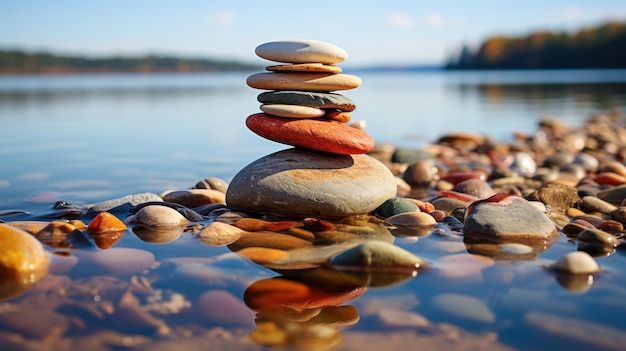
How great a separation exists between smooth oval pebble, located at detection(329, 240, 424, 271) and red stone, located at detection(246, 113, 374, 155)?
62.4 inches

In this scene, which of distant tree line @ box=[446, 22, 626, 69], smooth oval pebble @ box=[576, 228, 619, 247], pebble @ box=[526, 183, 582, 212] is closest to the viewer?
smooth oval pebble @ box=[576, 228, 619, 247]

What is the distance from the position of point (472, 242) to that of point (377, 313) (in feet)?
4.97

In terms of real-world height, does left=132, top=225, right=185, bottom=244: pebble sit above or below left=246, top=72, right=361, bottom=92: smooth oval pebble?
below

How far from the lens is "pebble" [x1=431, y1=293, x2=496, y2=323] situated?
10.1ft

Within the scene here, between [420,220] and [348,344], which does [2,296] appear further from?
[420,220]

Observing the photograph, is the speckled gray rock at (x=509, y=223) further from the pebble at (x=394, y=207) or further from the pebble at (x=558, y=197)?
the pebble at (x=558, y=197)

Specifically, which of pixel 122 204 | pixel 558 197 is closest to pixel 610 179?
pixel 558 197

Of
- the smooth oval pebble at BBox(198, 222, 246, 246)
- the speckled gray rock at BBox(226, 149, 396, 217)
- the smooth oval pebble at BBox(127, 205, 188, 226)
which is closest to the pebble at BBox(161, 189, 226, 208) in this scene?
the speckled gray rock at BBox(226, 149, 396, 217)

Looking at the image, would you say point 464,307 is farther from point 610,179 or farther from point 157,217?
point 610,179

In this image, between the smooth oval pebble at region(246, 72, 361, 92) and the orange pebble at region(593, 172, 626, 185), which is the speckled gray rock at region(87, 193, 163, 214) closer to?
the smooth oval pebble at region(246, 72, 361, 92)

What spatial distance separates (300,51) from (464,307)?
9.31 feet

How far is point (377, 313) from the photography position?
3119 mm

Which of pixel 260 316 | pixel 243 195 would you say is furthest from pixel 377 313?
pixel 243 195

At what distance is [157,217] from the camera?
487 cm
